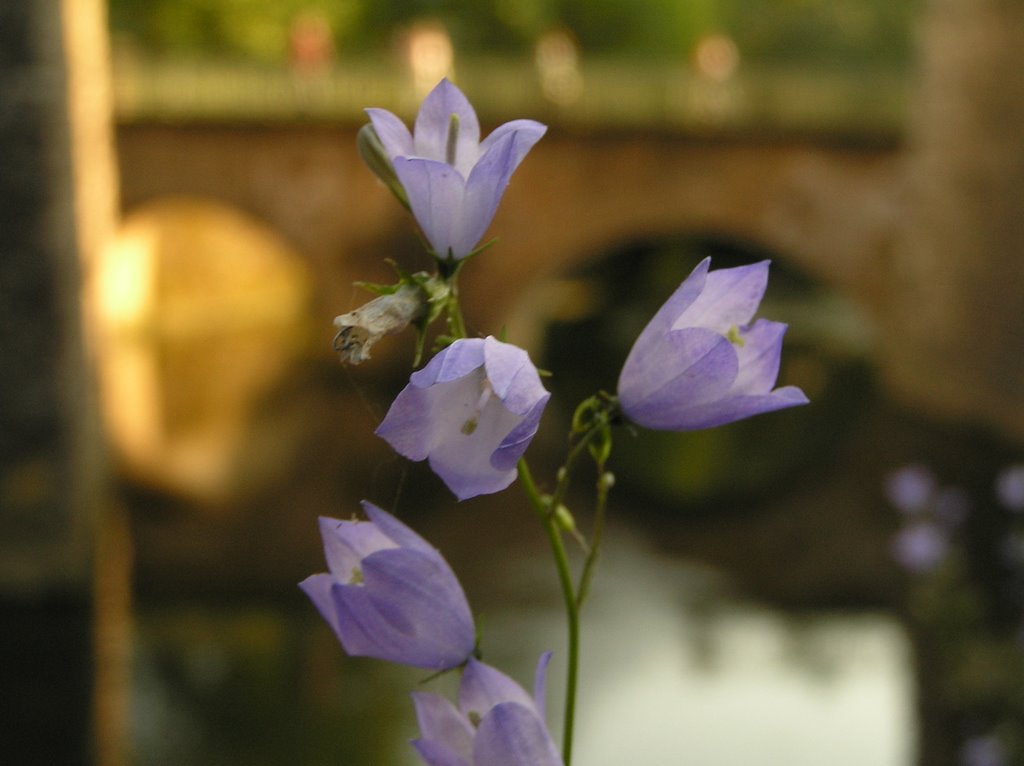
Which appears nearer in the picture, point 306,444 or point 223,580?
point 223,580

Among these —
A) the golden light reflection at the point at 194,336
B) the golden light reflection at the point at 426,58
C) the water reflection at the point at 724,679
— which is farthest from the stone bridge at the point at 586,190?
the water reflection at the point at 724,679

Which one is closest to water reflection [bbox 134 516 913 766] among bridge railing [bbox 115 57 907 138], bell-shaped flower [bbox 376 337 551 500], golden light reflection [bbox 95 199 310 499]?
golden light reflection [bbox 95 199 310 499]

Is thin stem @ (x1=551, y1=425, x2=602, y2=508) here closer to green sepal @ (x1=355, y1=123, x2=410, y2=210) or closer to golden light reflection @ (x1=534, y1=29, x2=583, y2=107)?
green sepal @ (x1=355, y1=123, x2=410, y2=210)

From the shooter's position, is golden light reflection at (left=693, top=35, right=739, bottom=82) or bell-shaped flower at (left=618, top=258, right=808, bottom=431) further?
golden light reflection at (left=693, top=35, right=739, bottom=82)

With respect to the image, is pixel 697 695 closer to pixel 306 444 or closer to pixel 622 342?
pixel 306 444

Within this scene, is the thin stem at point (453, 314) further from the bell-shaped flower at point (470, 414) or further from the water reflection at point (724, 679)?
the water reflection at point (724, 679)

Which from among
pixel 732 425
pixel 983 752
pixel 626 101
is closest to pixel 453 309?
pixel 983 752

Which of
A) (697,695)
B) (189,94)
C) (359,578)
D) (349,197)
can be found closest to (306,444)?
(349,197)

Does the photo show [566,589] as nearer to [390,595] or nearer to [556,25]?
[390,595]
